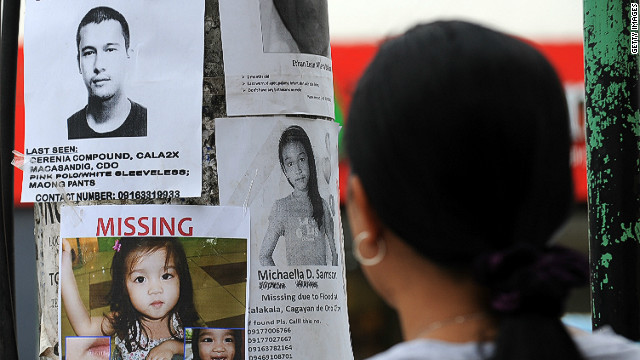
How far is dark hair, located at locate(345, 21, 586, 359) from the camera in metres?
1.11

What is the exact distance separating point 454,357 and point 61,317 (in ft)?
2.95

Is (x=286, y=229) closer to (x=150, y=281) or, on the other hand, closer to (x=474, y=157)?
(x=150, y=281)

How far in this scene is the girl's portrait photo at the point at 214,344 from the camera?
1667 mm

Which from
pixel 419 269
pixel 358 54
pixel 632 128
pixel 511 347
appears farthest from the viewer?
pixel 358 54

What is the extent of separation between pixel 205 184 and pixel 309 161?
0.23 meters

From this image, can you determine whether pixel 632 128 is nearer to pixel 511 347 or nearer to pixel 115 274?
pixel 511 347

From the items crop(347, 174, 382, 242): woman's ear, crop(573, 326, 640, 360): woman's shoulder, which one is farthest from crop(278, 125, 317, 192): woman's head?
crop(573, 326, 640, 360): woman's shoulder

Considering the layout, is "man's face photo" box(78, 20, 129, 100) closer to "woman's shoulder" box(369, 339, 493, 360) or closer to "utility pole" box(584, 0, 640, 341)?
"woman's shoulder" box(369, 339, 493, 360)

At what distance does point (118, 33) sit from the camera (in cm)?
168

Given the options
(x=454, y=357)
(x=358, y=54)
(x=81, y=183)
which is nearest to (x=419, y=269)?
(x=454, y=357)

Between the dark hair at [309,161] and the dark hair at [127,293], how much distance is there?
11.0 inches

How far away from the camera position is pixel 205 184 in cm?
168

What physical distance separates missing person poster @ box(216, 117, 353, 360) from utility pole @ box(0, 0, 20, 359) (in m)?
0.48

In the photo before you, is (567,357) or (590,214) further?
(590,214)
